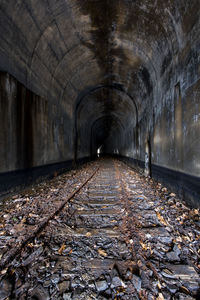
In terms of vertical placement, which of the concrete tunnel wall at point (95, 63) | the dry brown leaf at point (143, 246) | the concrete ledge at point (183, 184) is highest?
the concrete tunnel wall at point (95, 63)

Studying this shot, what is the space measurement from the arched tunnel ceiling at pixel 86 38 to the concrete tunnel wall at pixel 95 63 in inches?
1.0

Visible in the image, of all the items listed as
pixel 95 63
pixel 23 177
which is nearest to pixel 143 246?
pixel 23 177

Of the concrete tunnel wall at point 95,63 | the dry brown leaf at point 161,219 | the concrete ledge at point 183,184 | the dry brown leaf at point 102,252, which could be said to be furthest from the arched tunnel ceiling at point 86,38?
the dry brown leaf at point 102,252

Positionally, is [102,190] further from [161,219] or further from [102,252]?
[102,252]

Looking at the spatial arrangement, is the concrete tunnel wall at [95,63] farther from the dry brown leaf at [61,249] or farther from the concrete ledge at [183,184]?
the dry brown leaf at [61,249]

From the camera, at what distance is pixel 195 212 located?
3178 millimetres

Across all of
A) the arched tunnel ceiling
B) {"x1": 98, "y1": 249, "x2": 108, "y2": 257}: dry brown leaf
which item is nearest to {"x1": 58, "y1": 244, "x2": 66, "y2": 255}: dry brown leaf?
{"x1": 98, "y1": 249, "x2": 108, "y2": 257}: dry brown leaf

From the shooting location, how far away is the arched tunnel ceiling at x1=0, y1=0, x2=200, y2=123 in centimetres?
373

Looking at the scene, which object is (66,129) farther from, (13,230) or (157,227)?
(157,227)

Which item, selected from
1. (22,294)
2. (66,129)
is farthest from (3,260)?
(66,129)

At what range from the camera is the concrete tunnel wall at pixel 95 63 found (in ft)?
11.5

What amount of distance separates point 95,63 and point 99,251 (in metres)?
8.40

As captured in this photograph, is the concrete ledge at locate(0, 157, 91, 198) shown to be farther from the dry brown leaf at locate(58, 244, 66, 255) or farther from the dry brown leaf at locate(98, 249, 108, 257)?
the dry brown leaf at locate(98, 249, 108, 257)

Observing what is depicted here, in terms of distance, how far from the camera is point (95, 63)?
7.73m
